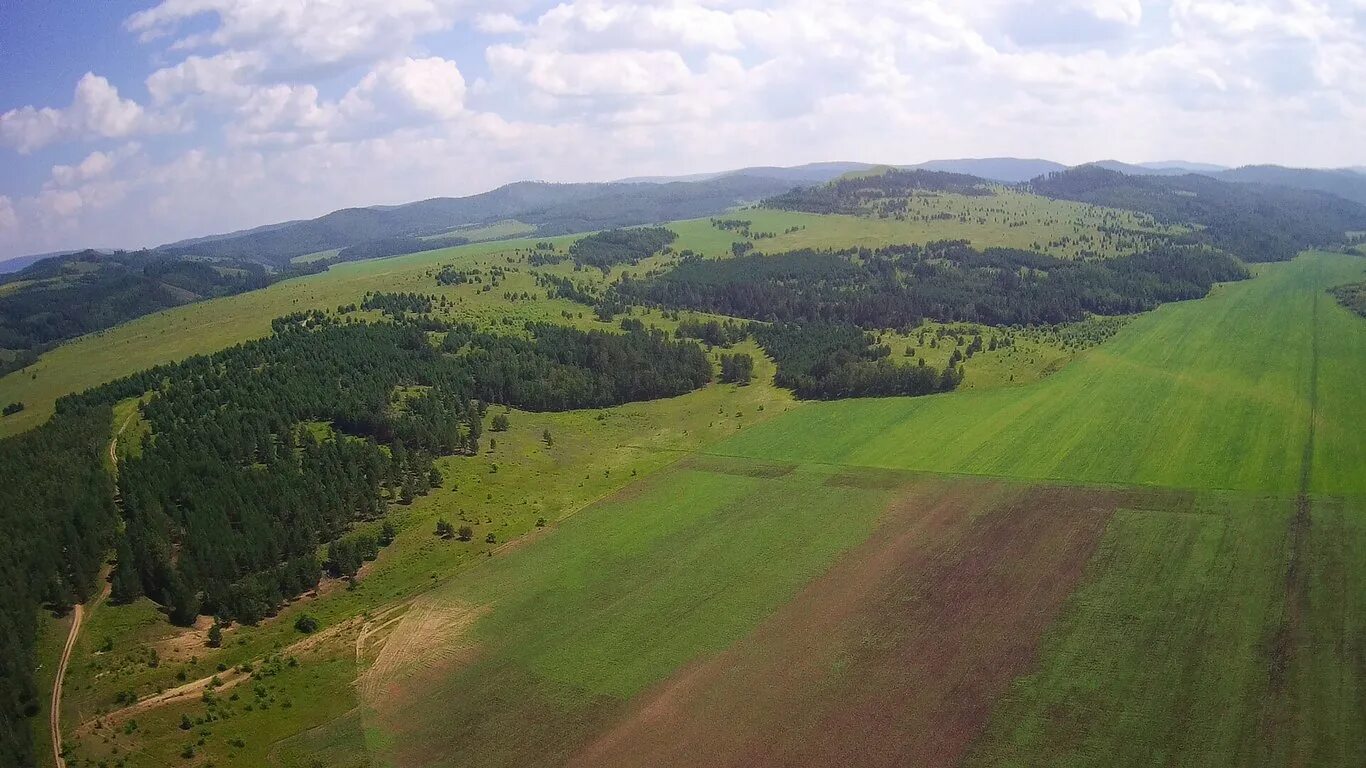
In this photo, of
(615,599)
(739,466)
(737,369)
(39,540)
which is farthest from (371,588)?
(737,369)

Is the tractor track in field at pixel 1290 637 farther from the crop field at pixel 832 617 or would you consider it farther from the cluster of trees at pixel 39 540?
the cluster of trees at pixel 39 540

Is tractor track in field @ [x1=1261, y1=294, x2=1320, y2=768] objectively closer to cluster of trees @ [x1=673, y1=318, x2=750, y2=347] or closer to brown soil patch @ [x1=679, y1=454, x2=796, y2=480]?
brown soil patch @ [x1=679, y1=454, x2=796, y2=480]

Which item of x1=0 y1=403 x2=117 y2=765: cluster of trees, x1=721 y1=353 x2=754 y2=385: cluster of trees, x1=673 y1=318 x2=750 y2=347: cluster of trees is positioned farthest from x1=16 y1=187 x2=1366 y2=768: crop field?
x1=673 y1=318 x2=750 y2=347: cluster of trees

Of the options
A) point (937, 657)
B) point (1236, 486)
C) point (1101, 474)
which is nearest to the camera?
point (937, 657)

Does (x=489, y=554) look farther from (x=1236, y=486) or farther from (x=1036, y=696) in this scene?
(x=1236, y=486)

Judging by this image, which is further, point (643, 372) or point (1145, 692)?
point (643, 372)

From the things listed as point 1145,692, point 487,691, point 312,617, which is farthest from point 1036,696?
point 312,617
